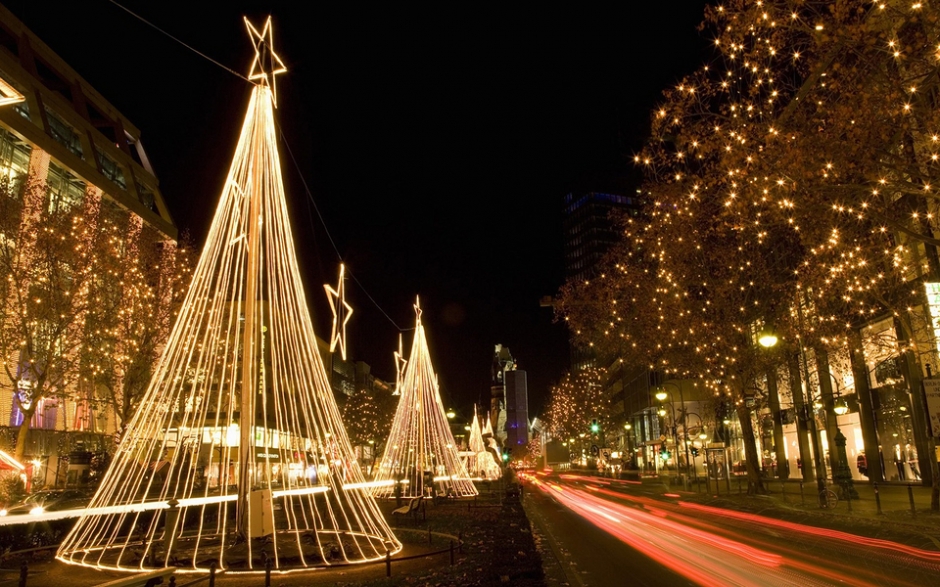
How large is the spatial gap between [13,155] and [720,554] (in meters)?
43.8

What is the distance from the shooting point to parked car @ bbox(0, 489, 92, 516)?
1915 cm

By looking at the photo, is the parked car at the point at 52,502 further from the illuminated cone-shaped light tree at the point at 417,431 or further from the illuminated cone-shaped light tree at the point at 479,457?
the illuminated cone-shaped light tree at the point at 479,457

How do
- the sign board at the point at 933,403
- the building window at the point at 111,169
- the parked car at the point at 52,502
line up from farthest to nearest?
the building window at the point at 111,169 → the parked car at the point at 52,502 → the sign board at the point at 933,403

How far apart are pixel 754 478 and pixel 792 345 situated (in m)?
7.12

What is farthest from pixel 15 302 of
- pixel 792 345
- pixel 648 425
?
pixel 648 425

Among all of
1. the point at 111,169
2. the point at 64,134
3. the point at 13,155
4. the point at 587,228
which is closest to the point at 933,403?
the point at 13,155

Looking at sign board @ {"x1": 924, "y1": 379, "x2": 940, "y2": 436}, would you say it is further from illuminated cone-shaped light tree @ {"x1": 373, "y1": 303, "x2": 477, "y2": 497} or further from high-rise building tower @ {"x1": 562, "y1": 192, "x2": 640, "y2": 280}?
high-rise building tower @ {"x1": 562, "y1": 192, "x2": 640, "y2": 280}

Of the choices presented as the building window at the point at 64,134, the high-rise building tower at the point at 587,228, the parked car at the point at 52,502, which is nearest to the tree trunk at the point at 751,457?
the parked car at the point at 52,502

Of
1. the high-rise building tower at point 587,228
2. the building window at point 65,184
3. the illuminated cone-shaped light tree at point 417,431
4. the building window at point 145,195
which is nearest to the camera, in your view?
the illuminated cone-shaped light tree at point 417,431

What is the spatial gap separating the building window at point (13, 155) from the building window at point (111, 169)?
8722 millimetres

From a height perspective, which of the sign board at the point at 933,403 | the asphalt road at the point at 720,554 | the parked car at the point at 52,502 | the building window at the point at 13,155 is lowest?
the asphalt road at the point at 720,554

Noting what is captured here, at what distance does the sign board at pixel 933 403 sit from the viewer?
17.1 metres

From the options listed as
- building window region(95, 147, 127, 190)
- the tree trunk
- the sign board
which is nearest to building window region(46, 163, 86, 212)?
building window region(95, 147, 127, 190)

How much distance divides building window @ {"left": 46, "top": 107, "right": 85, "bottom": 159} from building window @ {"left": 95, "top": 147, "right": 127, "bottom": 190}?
1.69 meters
